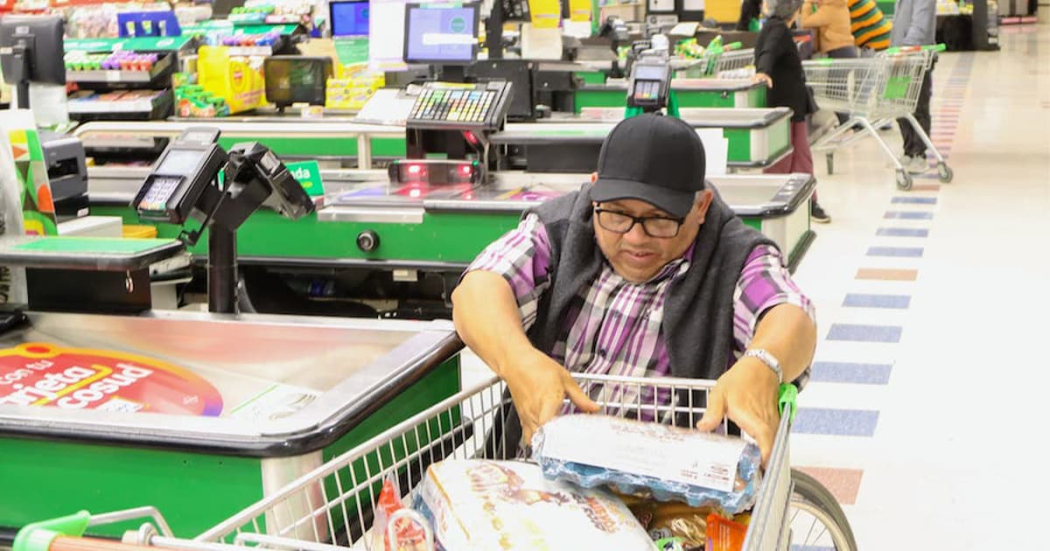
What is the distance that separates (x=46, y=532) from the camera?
117 centimetres

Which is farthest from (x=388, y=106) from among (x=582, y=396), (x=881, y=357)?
(x=582, y=396)

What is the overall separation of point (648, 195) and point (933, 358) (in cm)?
336

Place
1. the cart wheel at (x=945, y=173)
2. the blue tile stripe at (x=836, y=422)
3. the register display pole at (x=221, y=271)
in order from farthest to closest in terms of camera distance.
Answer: the cart wheel at (x=945, y=173), the blue tile stripe at (x=836, y=422), the register display pole at (x=221, y=271)

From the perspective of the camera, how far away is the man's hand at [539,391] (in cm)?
188

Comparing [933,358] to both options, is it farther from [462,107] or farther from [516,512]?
[516,512]

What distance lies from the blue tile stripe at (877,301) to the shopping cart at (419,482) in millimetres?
3553

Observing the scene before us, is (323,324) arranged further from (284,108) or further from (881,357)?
(284,108)

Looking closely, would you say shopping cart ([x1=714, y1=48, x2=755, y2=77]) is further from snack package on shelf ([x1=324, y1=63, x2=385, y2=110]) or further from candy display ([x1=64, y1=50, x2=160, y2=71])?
candy display ([x1=64, y1=50, x2=160, y2=71])

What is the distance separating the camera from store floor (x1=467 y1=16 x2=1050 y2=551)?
3.70 metres

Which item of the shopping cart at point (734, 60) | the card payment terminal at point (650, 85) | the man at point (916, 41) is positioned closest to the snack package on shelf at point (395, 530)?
the card payment terminal at point (650, 85)

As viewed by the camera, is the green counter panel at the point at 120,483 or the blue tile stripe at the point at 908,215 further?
the blue tile stripe at the point at 908,215

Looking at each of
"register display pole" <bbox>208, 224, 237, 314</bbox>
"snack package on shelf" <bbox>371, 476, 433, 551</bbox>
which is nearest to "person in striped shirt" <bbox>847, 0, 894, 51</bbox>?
"register display pole" <bbox>208, 224, 237, 314</bbox>

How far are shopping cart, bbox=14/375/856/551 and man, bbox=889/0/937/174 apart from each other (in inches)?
311

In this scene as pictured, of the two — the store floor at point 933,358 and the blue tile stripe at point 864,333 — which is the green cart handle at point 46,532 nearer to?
the store floor at point 933,358
